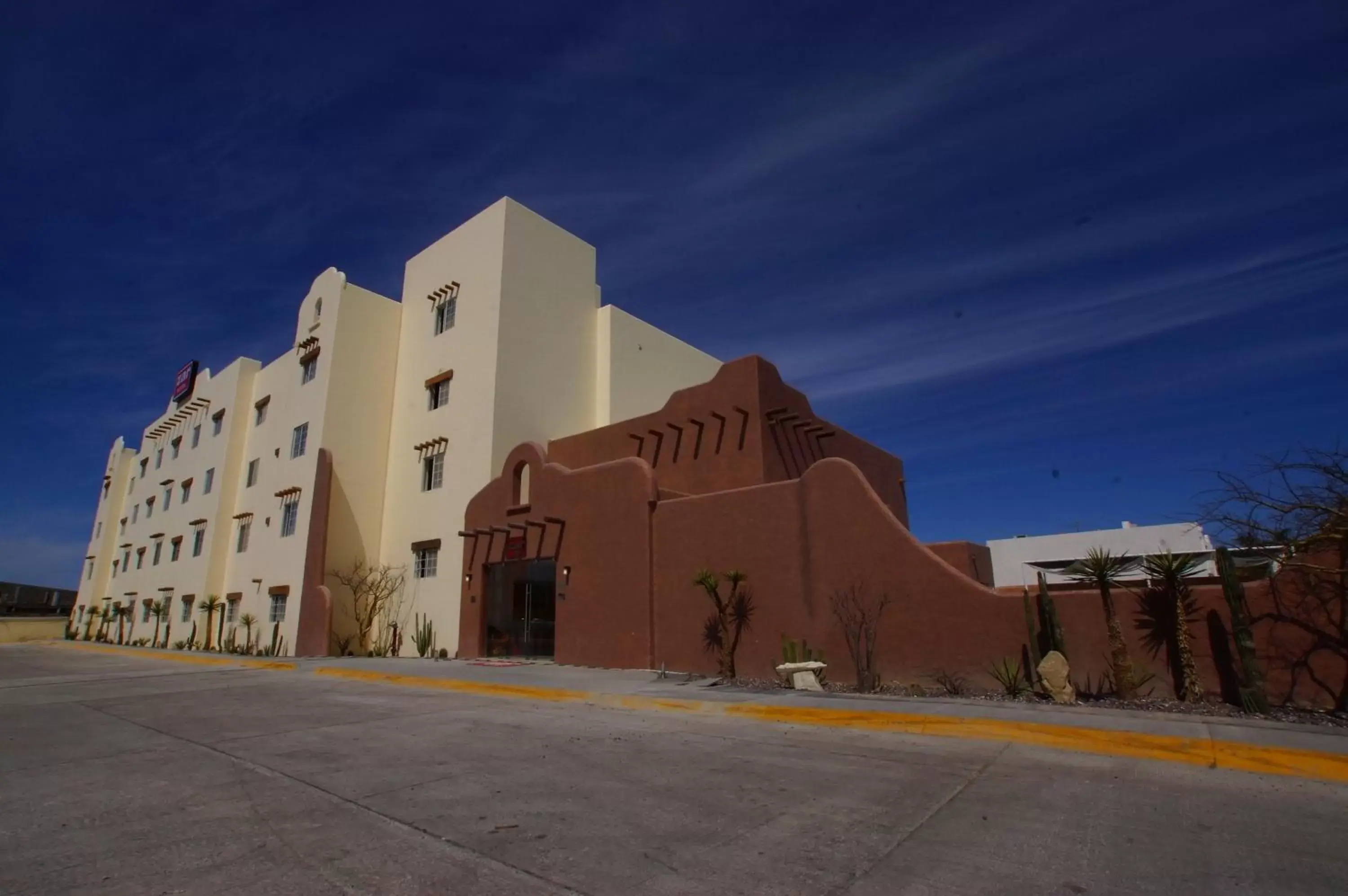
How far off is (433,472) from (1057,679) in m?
19.7

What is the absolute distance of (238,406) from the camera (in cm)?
3338

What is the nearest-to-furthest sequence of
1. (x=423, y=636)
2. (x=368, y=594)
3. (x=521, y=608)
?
(x=521, y=608) < (x=423, y=636) < (x=368, y=594)

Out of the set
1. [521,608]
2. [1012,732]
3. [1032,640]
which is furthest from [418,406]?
[1012,732]

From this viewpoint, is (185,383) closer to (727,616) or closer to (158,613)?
(158,613)

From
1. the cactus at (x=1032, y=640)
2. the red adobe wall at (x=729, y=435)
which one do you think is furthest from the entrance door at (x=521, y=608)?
the cactus at (x=1032, y=640)

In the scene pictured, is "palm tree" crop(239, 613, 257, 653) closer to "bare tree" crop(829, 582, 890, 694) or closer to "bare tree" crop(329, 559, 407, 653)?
"bare tree" crop(329, 559, 407, 653)

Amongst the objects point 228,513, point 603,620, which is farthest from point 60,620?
point 603,620

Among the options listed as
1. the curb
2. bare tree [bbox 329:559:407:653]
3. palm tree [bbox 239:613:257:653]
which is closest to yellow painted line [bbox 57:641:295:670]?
palm tree [bbox 239:613:257:653]

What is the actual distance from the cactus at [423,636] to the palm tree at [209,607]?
13.9m

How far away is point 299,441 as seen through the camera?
2759 centimetres

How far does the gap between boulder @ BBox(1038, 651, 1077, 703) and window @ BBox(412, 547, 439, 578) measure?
1787 cm

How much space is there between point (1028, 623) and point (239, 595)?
1183 inches

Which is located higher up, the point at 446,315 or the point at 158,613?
the point at 446,315

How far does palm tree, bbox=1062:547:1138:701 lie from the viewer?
9484 mm
